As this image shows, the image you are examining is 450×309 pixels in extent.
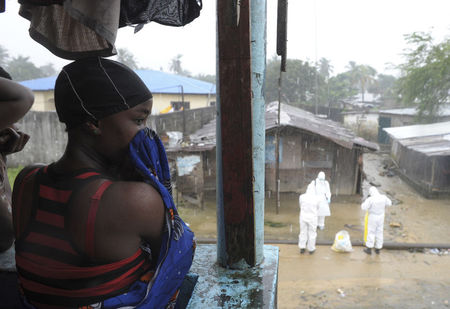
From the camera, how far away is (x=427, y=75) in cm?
1898

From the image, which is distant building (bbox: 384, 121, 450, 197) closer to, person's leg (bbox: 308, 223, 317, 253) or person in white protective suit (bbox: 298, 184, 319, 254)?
person in white protective suit (bbox: 298, 184, 319, 254)

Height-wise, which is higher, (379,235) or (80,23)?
(80,23)

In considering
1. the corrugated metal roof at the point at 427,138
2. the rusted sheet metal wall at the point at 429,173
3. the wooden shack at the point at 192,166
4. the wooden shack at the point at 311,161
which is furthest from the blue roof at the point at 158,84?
the rusted sheet metal wall at the point at 429,173

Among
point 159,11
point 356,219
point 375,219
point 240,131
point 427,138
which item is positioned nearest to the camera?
point 240,131

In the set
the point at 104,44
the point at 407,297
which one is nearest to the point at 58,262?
the point at 104,44

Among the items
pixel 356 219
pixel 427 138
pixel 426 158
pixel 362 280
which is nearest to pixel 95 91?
pixel 362 280

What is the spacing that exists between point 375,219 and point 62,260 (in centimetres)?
858

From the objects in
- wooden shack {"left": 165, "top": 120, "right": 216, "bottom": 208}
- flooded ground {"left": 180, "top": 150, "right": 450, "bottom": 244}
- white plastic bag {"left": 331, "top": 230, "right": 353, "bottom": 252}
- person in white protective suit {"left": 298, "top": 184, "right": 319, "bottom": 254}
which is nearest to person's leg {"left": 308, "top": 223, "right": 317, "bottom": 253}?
person in white protective suit {"left": 298, "top": 184, "right": 319, "bottom": 254}

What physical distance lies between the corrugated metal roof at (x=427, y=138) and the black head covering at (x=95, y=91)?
14082 mm

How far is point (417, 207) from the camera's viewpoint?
1244 cm

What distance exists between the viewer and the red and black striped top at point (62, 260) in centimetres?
111

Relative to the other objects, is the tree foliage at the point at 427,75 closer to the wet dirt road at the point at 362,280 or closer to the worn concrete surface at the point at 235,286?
the wet dirt road at the point at 362,280

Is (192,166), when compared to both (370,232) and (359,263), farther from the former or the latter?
(359,263)

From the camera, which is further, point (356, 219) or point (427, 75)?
point (427, 75)
